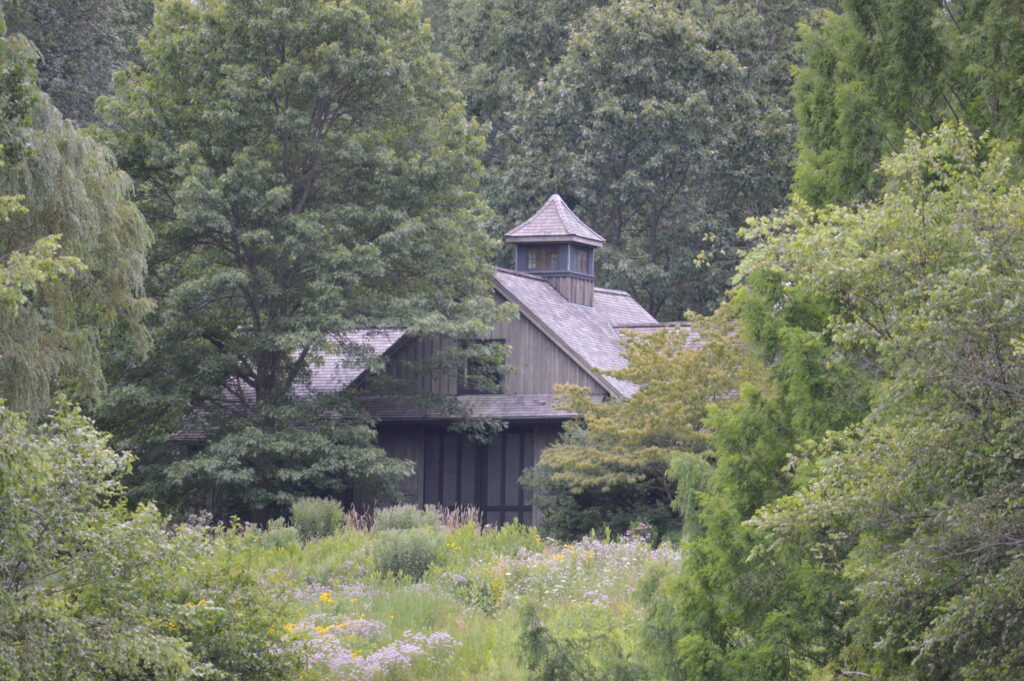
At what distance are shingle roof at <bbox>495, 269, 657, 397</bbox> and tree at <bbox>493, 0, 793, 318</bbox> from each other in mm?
7029

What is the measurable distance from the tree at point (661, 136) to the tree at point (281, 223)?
12945mm

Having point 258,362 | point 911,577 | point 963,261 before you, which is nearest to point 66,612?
point 911,577

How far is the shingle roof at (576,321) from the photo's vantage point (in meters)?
27.2

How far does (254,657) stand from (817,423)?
188 inches

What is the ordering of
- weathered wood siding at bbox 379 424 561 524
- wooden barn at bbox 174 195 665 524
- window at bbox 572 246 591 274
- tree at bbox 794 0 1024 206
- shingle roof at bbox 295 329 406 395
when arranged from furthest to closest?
1. window at bbox 572 246 591 274
2. weathered wood siding at bbox 379 424 561 524
3. wooden barn at bbox 174 195 665 524
4. shingle roof at bbox 295 329 406 395
5. tree at bbox 794 0 1024 206

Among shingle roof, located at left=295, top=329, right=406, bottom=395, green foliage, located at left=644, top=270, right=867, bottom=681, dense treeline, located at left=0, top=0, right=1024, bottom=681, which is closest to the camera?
dense treeline, located at left=0, top=0, right=1024, bottom=681

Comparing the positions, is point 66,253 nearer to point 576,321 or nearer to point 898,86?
point 898,86

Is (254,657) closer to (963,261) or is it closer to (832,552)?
(832,552)

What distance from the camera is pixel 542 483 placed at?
24.0 metres

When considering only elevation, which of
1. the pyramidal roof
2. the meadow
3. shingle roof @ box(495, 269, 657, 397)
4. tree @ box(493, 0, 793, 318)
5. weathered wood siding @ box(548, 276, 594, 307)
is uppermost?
tree @ box(493, 0, 793, 318)

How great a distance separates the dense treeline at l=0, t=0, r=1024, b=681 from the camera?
7410mm

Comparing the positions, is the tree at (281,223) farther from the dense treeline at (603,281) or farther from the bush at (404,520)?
the bush at (404,520)

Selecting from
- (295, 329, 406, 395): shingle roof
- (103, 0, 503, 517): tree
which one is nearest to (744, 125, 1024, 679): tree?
(103, 0, 503, 517): tree

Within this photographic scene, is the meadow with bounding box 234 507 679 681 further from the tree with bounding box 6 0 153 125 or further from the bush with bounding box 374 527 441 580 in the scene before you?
the tree with bounding box 6 0 153 125
